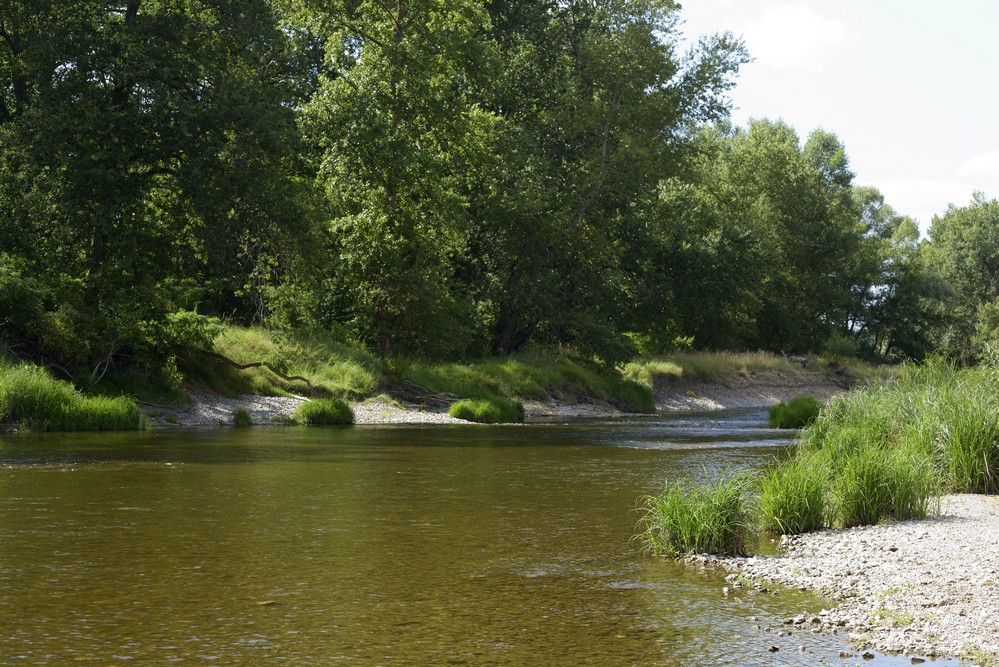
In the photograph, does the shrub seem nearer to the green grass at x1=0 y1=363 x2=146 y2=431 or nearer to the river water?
the green grass at x1=0 y1=363 x2=146 y2=431

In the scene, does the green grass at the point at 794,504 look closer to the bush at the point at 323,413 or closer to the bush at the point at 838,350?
the bush at the point at 323,413

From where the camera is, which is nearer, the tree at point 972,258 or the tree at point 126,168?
the tree at point 126,168

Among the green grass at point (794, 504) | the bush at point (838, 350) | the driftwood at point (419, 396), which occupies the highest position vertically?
the bush at point (838, 350)

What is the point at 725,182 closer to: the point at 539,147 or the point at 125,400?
the point at 539,147

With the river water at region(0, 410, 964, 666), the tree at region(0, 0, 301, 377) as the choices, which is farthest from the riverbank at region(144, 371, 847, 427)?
the river water at region(0, 410, 964, 666)

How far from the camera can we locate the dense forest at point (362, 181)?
83.0 ft

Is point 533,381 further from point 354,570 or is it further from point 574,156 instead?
point 354,570

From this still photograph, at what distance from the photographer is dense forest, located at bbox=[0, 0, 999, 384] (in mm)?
25297

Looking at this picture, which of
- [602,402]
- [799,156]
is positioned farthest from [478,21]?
[799,156]

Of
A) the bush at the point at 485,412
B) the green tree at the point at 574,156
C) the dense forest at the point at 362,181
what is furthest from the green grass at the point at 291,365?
the green tree at the point at 574,156

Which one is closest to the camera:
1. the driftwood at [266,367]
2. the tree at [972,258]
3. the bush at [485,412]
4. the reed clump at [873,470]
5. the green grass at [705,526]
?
the green grass at [705,526]

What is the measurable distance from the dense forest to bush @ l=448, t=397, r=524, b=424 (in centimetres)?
517

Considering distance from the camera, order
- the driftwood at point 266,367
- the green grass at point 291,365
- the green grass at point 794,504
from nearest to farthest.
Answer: the green grass at point 794,504, the driftwood at point 266,367, the green grass at point 291,365

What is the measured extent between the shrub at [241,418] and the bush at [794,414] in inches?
552
